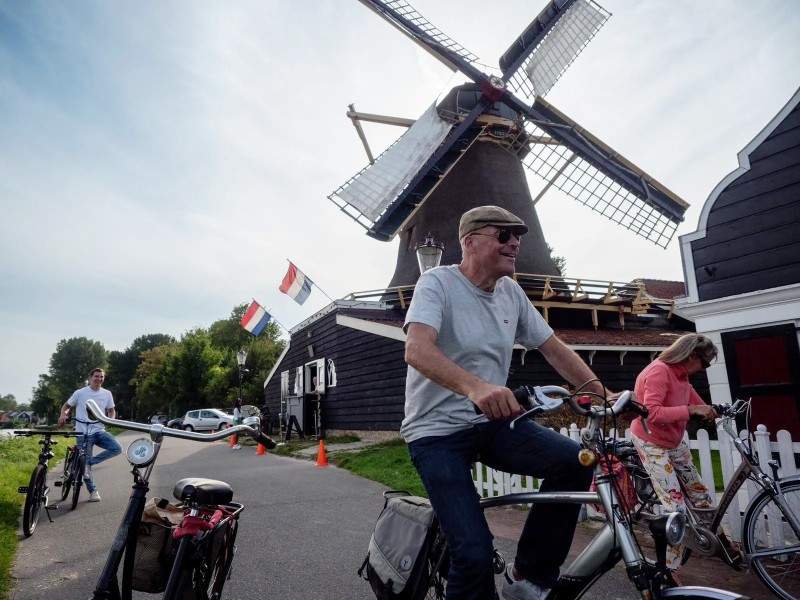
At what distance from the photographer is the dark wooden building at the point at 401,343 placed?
14.4 meters

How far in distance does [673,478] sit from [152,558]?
3636 mm

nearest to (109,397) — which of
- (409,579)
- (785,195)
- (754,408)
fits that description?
(409,579)

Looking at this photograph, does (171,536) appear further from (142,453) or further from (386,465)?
(386,465)

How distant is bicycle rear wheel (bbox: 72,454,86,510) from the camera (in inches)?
275

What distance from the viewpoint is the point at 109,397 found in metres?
7.93

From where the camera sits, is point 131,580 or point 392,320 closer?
point 131,580

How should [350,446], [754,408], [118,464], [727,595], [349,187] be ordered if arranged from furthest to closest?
[349,187] → [350,446] → [118,464] → [754,408] → [727,595]

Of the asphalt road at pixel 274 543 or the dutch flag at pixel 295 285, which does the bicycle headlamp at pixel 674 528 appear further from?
the dutch flag at pixel 295 285

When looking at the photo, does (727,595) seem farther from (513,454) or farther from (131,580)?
(131,580)

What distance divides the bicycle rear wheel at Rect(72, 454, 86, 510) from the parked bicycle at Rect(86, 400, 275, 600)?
5.78m

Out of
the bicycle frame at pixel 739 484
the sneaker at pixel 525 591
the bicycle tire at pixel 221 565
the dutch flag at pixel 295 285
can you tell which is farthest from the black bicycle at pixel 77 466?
the dutch flag at pixel 295 285

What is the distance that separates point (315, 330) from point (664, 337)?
1225 cm

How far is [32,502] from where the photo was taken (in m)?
5.50

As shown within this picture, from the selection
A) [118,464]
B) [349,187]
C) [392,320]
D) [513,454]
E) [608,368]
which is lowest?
[118,464]
